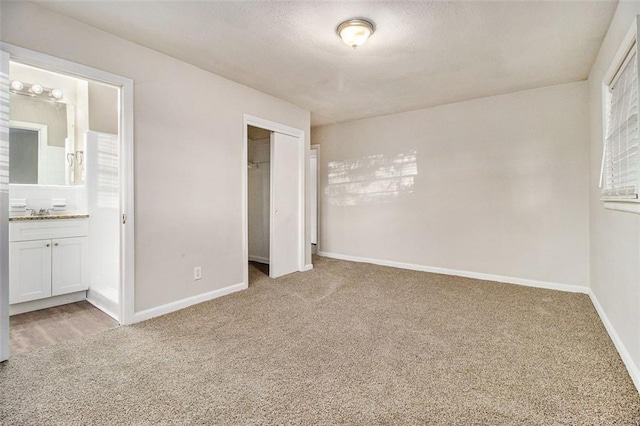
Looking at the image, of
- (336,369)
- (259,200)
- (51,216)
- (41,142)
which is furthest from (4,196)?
(259,200)

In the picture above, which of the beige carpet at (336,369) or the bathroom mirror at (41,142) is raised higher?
the bathroom mirror at (41,142)

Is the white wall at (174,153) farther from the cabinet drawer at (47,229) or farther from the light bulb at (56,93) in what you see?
the light bulb at (56,93)

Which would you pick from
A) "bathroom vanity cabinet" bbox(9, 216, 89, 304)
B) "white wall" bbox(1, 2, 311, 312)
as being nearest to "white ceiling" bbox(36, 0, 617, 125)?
"white wall" bbox(1, 2, 311, 312)

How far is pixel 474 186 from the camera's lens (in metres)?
4.11

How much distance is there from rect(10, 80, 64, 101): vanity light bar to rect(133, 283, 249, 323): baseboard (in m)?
2.72

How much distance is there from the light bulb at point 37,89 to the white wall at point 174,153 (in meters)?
1.60

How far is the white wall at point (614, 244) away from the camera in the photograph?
1844 millimetres

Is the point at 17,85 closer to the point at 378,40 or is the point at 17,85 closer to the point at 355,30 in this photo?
the point at 355,30

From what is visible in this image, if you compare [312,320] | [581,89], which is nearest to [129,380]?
[312,320]

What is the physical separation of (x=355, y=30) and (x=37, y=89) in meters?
3.50

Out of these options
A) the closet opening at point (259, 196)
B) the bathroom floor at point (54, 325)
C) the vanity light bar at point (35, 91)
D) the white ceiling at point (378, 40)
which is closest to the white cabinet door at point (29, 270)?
the bathroom floor at point (54, 325)

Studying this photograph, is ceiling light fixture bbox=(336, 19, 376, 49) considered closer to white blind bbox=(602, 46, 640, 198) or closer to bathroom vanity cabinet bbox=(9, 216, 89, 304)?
white blind bbox=(602, 46, 640, 198)

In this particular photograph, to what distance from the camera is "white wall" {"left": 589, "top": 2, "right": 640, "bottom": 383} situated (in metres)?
1.84

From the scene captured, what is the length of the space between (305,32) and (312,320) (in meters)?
2.41
